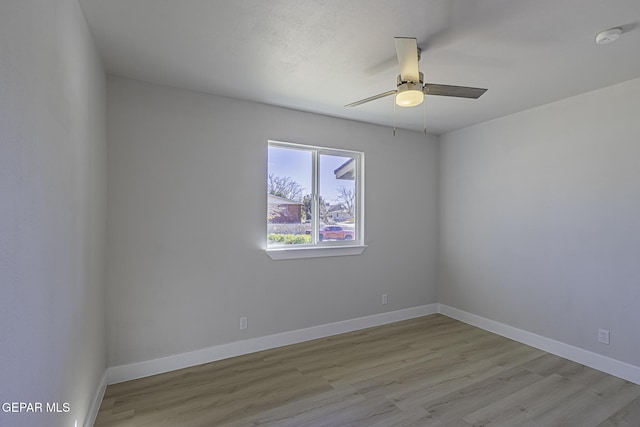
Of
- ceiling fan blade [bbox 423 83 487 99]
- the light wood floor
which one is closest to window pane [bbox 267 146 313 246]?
the light wood floor

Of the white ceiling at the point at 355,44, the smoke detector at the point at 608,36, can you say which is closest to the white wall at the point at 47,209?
the white ceiling at the point at 355,44

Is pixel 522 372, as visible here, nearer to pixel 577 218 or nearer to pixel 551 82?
pixel 577 218

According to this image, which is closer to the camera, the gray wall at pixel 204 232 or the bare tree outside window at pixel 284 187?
the gray wall at pixel 204 232

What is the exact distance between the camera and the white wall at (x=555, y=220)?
2.68 metres

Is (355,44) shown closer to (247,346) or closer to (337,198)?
(337,198)

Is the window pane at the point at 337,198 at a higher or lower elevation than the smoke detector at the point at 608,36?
lower

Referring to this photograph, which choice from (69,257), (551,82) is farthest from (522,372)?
(69,257)

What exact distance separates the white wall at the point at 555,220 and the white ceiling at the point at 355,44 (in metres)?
0.40

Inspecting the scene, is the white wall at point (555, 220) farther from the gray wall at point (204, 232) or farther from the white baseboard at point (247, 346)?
the gray wall at point (204, 232)

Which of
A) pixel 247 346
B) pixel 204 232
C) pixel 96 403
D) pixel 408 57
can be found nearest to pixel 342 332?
pixel 247 346

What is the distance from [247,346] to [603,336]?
10.9 ft

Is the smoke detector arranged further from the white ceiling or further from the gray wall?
the gray wall

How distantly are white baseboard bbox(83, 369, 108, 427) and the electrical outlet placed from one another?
4.08 meters

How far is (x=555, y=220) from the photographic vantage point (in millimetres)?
3148
